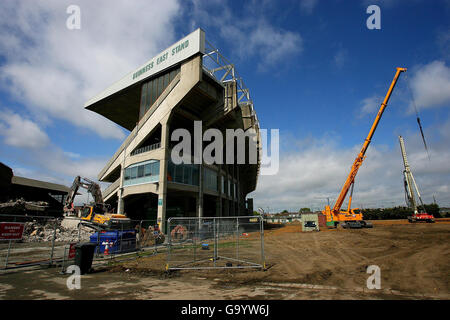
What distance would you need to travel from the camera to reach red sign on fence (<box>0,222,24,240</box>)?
34.1 feet

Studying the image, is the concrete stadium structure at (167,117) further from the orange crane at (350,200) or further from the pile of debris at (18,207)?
the orange crane at (350,200)

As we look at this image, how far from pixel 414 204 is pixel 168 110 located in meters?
58.7

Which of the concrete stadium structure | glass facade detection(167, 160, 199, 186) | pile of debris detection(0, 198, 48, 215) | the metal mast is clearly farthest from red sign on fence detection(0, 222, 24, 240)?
the metal mast

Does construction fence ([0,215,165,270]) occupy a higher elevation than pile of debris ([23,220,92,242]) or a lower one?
higher

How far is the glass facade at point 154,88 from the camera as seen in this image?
109 ft

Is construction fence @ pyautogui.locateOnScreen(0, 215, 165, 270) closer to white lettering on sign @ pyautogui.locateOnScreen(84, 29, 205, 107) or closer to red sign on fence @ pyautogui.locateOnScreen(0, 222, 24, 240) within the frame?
red sign on fence @ pyautogui.locateOnScreen(0, 222, 24, 240)

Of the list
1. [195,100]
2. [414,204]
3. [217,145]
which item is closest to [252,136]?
[217,145]

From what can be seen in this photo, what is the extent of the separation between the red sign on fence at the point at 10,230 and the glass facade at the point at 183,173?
20.1 m

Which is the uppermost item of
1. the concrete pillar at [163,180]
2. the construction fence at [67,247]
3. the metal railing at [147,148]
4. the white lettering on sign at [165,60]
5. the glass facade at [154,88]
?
the white lettering on sign at [165,60]

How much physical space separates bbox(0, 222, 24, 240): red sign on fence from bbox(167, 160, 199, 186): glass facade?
20139 millimetres

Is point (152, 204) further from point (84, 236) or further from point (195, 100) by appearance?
point (195, 100)

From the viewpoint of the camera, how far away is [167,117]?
31125 mm

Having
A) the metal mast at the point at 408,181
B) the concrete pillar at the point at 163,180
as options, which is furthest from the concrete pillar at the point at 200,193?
the metal mast at the point at 408,181

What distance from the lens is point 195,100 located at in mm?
34094
